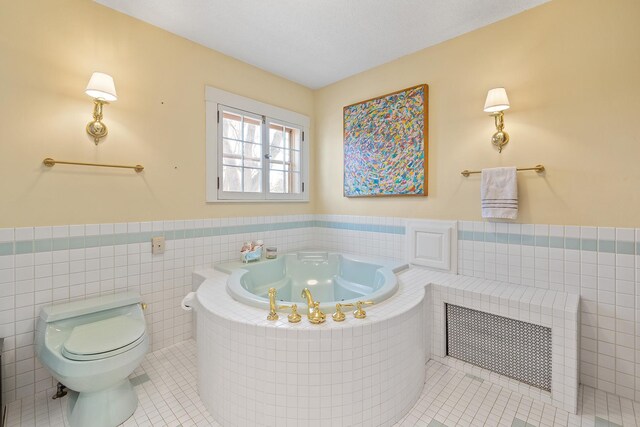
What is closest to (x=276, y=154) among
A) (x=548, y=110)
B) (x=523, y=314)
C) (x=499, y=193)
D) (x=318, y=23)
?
(x=318, y=23)

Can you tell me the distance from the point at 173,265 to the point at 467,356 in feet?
7.34

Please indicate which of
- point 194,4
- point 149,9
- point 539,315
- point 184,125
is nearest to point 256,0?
point 194,4

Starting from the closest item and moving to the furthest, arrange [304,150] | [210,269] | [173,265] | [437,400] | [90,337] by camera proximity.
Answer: [90,337] < [437,400] < [173,265] < [210,269] < [304,150]

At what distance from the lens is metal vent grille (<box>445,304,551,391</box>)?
5.54 ft

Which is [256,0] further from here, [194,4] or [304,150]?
[304,150]

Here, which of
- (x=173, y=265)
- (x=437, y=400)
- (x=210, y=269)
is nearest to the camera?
(x=437, y=400)

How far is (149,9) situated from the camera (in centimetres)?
196

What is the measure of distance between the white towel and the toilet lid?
7.72 ft

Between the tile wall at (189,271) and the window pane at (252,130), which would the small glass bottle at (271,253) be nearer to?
the tile wall at (189,271)

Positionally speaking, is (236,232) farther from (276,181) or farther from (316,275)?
(316,275)

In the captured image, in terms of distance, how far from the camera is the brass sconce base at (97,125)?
1.85 m

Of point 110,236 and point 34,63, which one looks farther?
point 110,236

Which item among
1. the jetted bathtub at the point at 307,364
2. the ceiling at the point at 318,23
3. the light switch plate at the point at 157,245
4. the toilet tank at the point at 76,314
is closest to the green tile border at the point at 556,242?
the jetted bathtub at the point at 307,364

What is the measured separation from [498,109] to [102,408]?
294 centimetres
